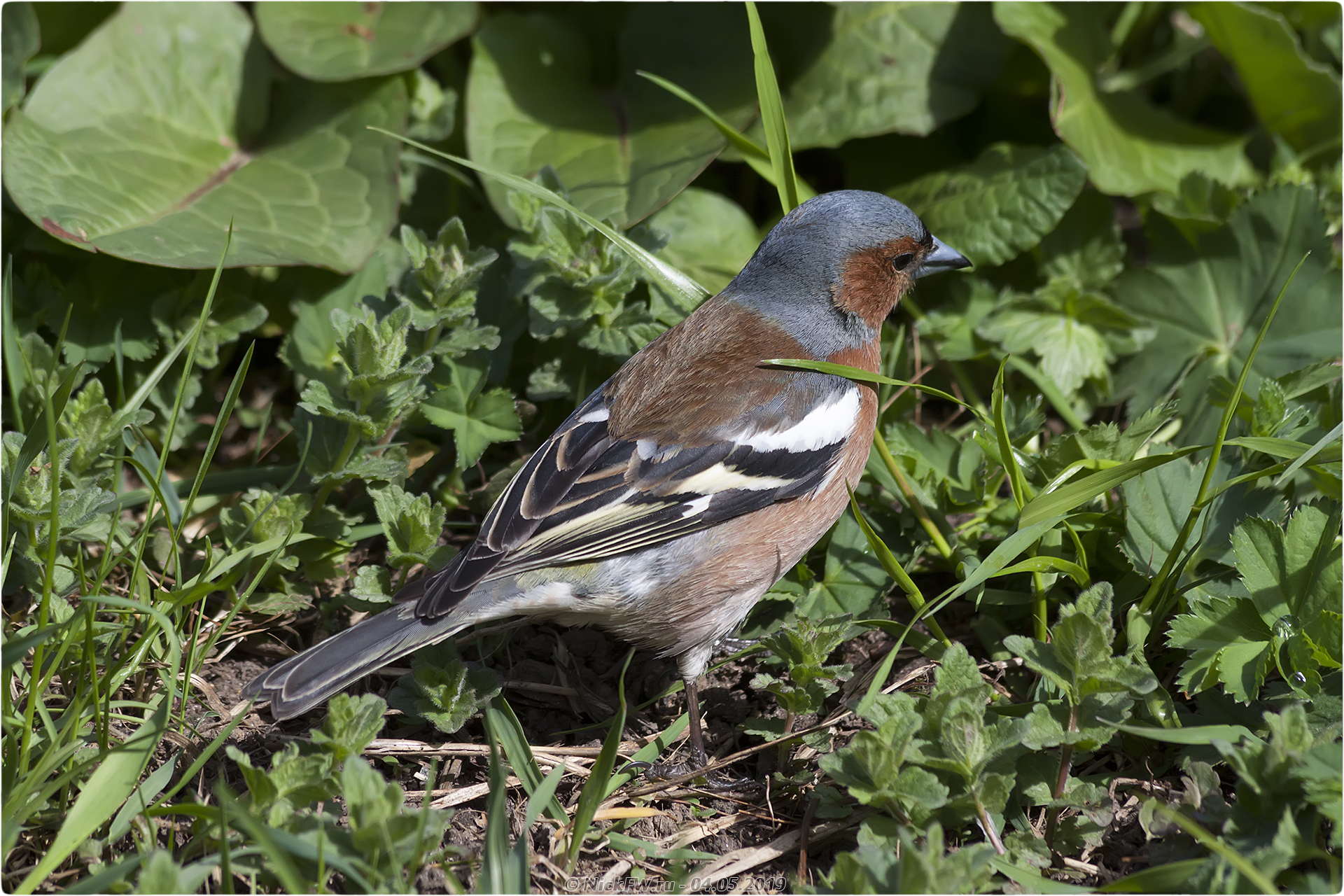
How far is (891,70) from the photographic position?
4582 millimetres

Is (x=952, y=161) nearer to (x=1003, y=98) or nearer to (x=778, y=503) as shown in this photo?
(x=1003, y=98)

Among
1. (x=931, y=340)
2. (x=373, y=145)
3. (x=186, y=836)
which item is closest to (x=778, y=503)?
(x=931, y=340)

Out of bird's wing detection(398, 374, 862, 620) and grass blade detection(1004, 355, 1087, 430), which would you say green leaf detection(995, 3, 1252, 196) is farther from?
bird's wing detection(398, 374, 862, 620)

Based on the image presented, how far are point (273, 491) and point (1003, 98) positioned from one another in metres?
3.80

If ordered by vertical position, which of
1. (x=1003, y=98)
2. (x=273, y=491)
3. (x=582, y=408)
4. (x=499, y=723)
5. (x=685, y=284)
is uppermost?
(x=1003, y=98)

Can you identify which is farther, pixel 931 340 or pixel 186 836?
pixel 931 340

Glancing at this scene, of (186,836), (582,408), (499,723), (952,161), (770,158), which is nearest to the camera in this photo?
(186,836)

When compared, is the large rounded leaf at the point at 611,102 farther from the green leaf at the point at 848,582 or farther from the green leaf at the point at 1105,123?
the green leaf at the point at 848,582

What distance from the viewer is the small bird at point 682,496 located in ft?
9.71

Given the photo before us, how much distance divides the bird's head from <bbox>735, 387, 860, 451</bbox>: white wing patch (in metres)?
0.31

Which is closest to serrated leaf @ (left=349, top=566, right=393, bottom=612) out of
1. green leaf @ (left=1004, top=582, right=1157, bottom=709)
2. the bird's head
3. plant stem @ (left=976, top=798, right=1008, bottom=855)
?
the bird's head

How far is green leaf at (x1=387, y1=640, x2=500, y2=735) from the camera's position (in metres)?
3.02

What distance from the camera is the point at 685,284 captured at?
12.4 ft

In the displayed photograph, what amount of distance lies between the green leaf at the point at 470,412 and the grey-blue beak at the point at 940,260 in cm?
162
